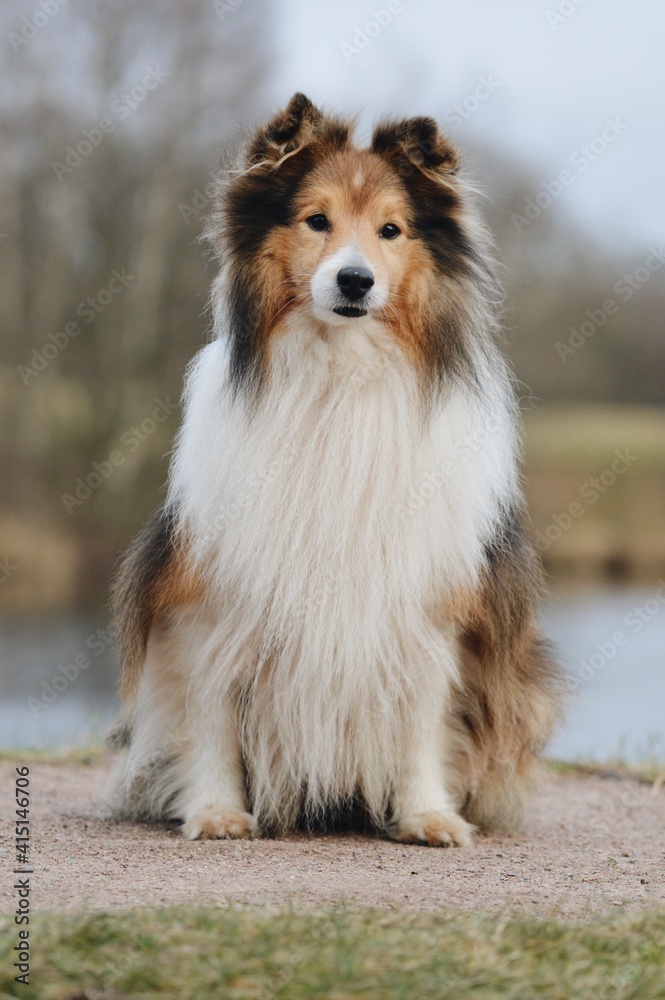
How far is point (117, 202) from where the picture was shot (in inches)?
708

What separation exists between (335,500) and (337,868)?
1342 millimetres

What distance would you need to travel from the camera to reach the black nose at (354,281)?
4.24 m

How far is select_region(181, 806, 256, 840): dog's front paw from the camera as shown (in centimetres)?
450

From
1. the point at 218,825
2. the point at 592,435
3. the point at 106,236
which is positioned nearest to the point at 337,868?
the point at 218,825

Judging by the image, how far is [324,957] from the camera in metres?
2.67

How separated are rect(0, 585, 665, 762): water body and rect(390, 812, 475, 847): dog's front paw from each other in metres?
1.16

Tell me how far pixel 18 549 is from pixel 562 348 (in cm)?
922

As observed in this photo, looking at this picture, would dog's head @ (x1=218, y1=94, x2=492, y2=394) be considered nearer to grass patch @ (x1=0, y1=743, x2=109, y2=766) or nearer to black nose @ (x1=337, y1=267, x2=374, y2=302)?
black nose @ (x1=337, y1=267, x2=374, y2=302)

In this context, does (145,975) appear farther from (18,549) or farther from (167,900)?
(18,549)

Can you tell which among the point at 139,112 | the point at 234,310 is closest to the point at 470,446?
the point at 234,310

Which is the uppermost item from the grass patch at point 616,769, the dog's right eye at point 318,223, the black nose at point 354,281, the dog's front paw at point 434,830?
the dog's right eye at point 318,223

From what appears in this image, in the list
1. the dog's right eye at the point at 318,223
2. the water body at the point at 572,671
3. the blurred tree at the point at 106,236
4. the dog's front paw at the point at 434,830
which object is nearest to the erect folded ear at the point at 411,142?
the dog's right eye at the point at 318,223

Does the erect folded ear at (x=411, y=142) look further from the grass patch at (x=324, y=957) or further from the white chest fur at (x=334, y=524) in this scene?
the grass patch at (x=324, y=957)

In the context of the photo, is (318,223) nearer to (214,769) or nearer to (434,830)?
(214,769)
